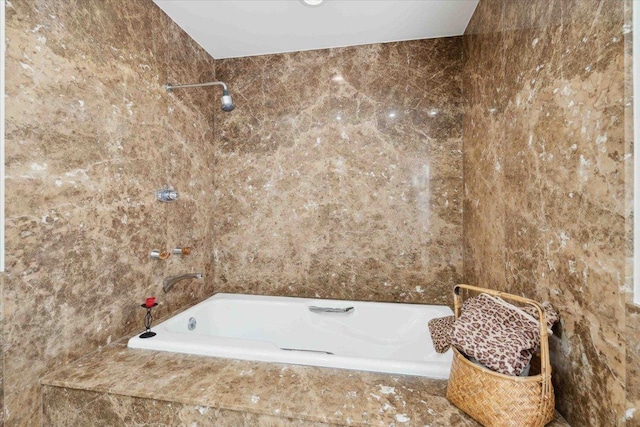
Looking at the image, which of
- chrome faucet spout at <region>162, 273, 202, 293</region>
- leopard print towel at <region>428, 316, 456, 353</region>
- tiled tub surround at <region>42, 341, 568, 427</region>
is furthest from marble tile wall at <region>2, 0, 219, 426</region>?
leopard print towel at <region>428, 316, 456, 353</region>

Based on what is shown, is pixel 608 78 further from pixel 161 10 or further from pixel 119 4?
pixel 161 10

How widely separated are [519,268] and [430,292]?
0.89 m

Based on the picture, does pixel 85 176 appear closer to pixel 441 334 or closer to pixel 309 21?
pixel 309 21

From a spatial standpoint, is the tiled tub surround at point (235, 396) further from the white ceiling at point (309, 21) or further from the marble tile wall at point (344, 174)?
the white ceiling at point (309, 21)

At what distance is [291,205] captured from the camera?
215 centimetres

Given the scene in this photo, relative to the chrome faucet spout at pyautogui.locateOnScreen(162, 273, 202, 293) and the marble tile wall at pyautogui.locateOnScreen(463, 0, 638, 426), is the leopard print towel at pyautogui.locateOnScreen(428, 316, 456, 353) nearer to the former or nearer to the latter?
the marble tile wall at pyautogui.locateOnScreen(463, 0, 638, 426)

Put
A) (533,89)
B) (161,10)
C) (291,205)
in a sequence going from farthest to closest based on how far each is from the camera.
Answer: (291,205) < (161,10) < (533,89)

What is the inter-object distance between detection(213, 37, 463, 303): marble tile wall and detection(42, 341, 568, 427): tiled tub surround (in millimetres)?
991

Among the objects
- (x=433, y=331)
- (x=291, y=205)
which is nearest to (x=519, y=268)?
(x=433, y=331)

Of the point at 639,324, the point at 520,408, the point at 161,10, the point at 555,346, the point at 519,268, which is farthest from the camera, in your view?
the point at 161,10

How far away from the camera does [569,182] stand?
0.89m

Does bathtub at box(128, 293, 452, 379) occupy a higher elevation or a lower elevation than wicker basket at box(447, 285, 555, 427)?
lower

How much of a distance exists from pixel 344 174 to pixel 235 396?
1475mm

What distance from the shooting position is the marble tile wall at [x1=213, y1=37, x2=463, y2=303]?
2004 millimetres
